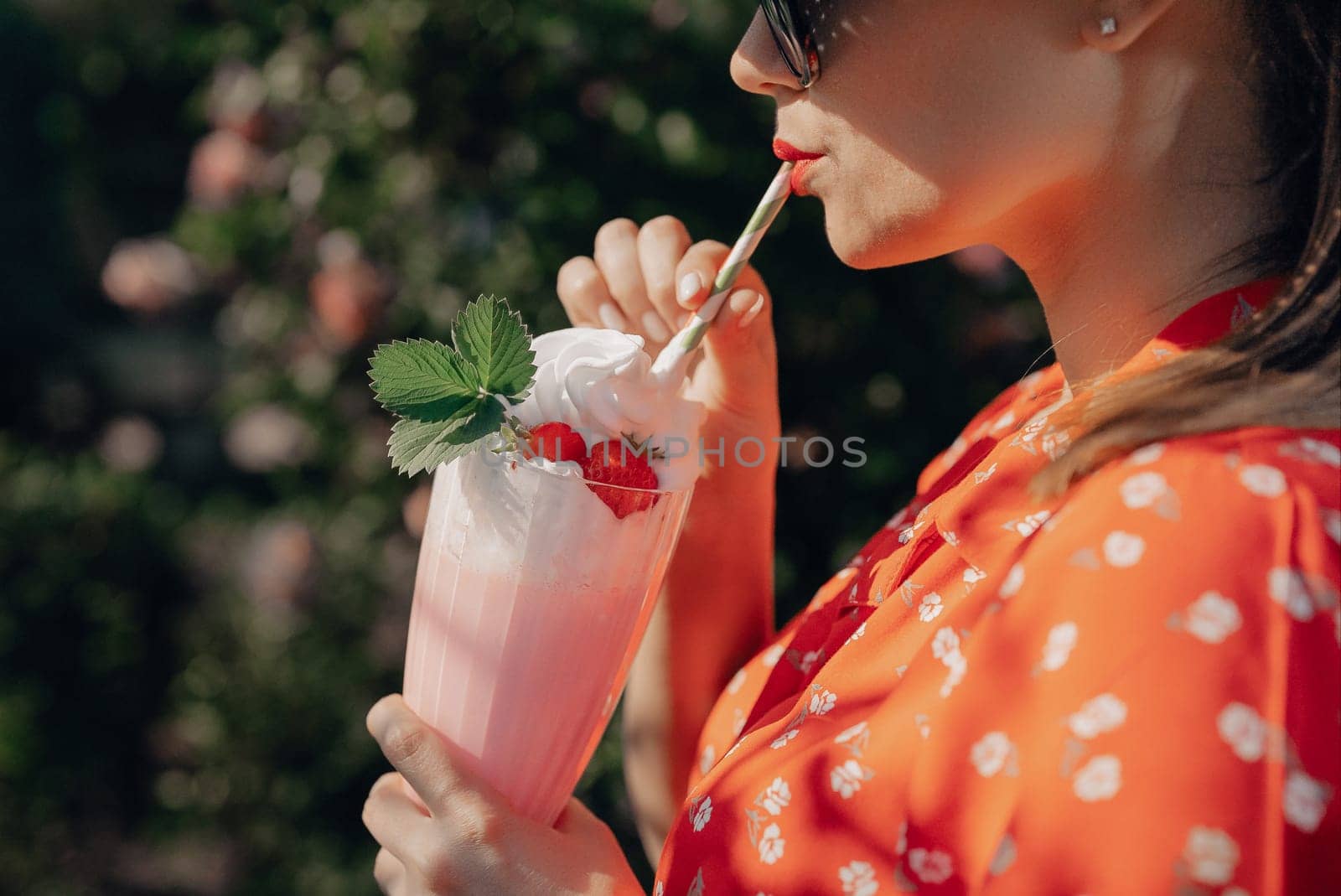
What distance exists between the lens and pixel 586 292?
1.38 metres

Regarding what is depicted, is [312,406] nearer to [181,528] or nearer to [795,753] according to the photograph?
[181,528]

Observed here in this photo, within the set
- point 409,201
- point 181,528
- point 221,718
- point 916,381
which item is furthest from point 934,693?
point 181,528

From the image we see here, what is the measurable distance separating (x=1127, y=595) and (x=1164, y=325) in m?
0.31

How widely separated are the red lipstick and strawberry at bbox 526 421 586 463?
0.31m

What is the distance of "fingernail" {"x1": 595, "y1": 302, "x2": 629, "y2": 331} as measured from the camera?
137cm

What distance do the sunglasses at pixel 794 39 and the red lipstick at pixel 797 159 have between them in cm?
6

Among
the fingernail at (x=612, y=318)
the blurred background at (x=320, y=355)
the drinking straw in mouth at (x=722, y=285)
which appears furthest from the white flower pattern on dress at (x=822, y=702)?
the blurred background at (x=320, y=355)

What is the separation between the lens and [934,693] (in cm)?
81

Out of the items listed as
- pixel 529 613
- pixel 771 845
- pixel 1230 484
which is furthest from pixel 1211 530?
pixel 529 613

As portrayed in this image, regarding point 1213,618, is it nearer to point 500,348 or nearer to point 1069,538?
point 1069,538

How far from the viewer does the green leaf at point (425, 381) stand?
1.05m

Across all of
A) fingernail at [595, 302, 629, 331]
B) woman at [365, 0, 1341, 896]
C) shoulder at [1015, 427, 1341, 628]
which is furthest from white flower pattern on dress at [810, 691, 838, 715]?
fingernail at [595, 302, 629, 331]

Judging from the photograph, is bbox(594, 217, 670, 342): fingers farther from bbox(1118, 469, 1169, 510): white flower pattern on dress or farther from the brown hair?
bbox(1118, 469, 1169, 510): white flower pattern on dress

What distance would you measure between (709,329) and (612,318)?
0.49ft
